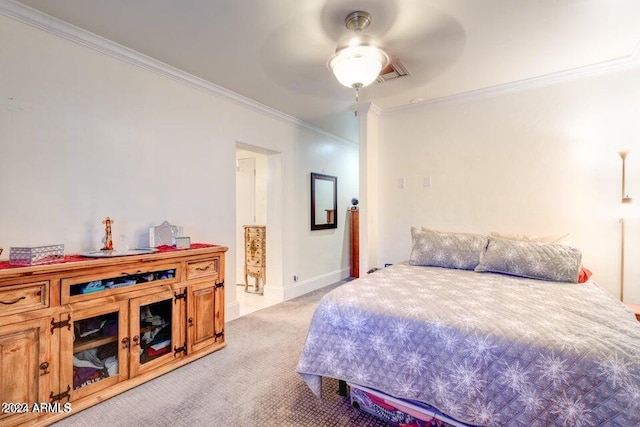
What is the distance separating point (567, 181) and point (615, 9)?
4.86ft

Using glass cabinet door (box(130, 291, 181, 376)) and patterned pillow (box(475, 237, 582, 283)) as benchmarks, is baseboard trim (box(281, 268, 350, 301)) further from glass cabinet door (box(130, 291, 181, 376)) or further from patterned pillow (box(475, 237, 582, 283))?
patterned pillow (box(475, 237, 582, 283))

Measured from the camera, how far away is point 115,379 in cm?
197

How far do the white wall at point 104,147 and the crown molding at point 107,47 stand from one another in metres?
0.04

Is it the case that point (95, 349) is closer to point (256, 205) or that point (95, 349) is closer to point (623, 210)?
point (256, 205)

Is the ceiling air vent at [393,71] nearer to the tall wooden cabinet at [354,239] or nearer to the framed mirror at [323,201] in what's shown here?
the framed mirror at [323,201]

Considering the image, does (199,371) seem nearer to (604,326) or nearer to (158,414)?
(158,414)

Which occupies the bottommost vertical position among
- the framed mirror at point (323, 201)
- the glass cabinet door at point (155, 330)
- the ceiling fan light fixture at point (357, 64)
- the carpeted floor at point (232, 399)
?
the carpeted floor at point (232, 399)

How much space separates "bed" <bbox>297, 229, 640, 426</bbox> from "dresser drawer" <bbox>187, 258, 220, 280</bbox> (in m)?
1.17

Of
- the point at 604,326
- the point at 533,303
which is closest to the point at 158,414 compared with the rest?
the point at 533,303

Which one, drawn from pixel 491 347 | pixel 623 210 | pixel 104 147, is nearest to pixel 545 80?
pixel 623 210

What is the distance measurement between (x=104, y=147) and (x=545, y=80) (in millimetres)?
4081

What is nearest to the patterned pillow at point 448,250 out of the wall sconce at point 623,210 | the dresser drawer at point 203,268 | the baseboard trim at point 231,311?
Answer: the wall sconce at point 623,210

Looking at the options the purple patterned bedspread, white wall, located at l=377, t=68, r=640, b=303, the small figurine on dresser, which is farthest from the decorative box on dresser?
white wall, located at l=377, t=68, r=640, b=303

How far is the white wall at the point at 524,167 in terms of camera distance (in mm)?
2701
